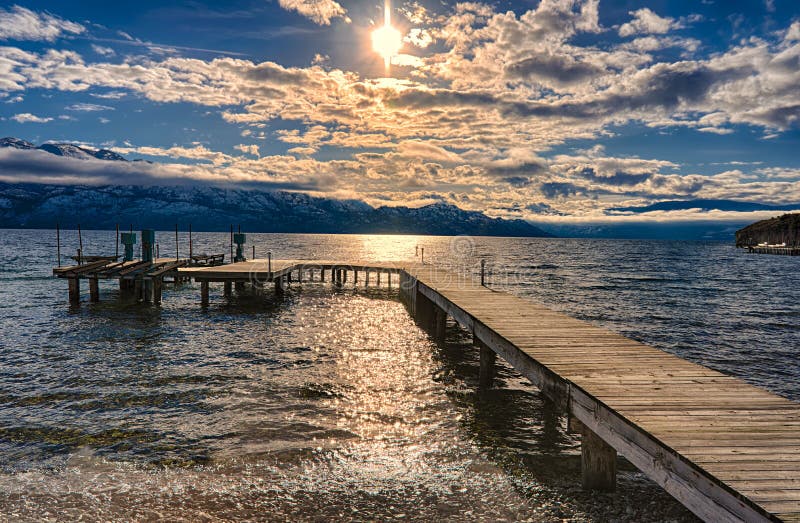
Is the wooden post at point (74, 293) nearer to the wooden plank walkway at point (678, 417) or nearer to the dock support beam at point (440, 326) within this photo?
the dock support beam at point (440, 326)

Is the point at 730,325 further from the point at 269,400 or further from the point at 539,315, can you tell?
the point at 269,400

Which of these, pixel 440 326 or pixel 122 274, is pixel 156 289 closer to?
pixel 122 274

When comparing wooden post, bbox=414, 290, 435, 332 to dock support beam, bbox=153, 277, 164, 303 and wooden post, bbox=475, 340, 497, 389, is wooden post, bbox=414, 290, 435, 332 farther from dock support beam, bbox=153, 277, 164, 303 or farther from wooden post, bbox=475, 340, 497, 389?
dock support beam, bbox=153, 277, 164, 303

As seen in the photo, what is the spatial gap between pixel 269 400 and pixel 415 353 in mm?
5812

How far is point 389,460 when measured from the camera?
24.7 feet

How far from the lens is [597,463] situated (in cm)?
646

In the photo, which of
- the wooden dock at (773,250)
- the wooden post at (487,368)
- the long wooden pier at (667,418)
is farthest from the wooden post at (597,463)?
the wooden dock at (773,250)

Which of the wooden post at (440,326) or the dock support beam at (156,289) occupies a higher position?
the dock support beam at (156,289)

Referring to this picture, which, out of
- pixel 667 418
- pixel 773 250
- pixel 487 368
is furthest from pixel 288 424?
pixel 773 250

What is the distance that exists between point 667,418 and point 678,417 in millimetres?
153

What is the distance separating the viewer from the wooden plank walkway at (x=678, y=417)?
12.9ft

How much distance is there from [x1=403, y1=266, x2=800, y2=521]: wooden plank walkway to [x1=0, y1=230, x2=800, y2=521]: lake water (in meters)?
1.52

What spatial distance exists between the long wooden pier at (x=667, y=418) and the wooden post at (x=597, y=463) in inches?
0.5

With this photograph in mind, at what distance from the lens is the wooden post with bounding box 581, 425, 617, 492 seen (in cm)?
640
